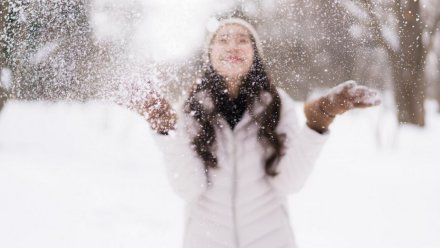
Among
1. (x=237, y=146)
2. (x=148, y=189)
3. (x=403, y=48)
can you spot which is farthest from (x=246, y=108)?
(x=148, y=189)

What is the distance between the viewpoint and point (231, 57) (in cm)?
42

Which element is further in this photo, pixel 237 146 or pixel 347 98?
pixel 237 146

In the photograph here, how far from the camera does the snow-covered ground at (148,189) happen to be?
Answer: 0.93m

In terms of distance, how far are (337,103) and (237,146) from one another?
137 mm

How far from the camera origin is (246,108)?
48 cm

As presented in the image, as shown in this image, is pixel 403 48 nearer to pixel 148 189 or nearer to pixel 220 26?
pixel 220 26

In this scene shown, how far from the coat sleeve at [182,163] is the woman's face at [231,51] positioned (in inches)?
2.7

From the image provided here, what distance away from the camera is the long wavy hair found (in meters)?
0.45

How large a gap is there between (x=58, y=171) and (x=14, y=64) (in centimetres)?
61

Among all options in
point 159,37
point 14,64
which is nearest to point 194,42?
point 159,37

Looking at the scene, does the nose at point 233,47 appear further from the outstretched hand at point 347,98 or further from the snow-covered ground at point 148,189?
the snow-covered ground at point 148,189

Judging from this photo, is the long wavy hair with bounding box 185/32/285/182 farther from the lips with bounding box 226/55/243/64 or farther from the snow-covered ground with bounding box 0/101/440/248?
the snow-covered ground with bounding box 0/101/440/248

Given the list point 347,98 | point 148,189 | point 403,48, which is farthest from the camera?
point 148,189

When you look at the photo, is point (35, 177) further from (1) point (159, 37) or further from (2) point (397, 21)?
(2) point (397, 21)
